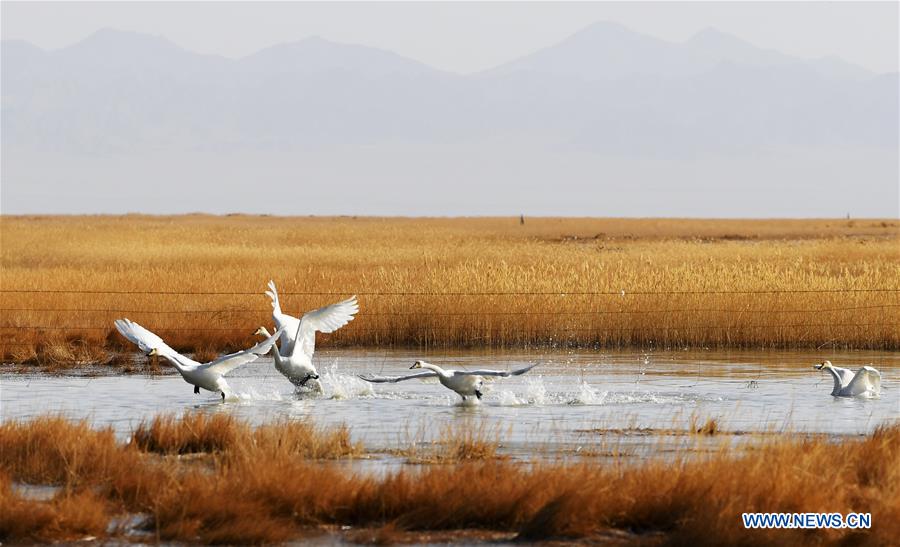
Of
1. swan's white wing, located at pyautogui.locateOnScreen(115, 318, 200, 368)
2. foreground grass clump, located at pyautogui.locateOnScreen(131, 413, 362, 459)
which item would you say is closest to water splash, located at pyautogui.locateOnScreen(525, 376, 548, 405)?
swan's white wing, located at pyautogui.locateOnScreen(115, 318, 200, 368)

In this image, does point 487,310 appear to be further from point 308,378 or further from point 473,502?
point 473,502

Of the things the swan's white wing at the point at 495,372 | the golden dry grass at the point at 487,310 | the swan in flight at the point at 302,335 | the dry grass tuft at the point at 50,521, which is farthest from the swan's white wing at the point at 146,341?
the dry grass tuft at the point at 50,521

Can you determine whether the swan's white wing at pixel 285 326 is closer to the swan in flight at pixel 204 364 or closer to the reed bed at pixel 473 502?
the swan in flight at pixel 204 364

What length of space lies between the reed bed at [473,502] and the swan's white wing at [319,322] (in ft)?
23.2

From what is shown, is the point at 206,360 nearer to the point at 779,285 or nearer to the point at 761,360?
the point at 761,360

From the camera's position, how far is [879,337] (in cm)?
2155

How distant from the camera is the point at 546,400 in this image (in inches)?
601

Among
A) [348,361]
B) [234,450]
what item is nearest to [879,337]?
[348,361]

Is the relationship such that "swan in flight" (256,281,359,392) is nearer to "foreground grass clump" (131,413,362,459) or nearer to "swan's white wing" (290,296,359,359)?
"swan's white wing" (290,296,359,359)

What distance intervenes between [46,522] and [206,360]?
12100 mm

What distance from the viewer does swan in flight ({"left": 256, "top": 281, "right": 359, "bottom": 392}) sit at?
51.6ft

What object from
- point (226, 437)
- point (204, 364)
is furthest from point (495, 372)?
point (226, 437)

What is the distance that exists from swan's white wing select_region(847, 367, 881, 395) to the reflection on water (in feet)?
0.61

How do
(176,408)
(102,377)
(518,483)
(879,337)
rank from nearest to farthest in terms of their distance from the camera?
(518,483) → (176,408) → (102,377) → (879,337)
